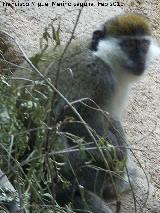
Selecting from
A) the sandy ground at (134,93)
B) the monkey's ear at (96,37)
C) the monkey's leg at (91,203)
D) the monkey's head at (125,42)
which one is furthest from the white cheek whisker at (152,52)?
the monkey's leg at (91,203)

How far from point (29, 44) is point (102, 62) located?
3.60ft

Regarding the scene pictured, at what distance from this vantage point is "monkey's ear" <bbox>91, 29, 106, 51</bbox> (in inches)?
160

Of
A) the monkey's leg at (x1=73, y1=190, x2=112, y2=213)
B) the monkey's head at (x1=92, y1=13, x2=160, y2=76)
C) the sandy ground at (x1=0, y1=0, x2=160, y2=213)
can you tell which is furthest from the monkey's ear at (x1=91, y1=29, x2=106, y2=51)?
the monkey's leg at (x1=73, y1=190, x2=112, y2=213)

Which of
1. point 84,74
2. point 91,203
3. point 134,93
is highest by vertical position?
point 84,74

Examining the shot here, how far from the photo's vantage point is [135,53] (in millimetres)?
4188

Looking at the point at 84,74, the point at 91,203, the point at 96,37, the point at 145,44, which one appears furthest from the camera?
the point at 145,44

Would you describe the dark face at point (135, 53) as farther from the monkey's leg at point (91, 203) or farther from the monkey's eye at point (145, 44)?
the monkey's leg at point (91, 203)

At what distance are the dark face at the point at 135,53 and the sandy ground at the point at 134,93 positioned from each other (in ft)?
1.67

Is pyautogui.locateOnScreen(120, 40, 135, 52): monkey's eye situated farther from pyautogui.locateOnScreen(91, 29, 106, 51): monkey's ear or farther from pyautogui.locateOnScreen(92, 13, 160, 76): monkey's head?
pyautogui.locateOnScreen(91, 29, 106, 51): monkey's ear

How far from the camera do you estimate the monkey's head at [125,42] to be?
13.4 ft

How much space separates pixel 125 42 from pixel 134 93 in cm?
125

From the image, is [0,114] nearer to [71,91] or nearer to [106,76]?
[71,91]

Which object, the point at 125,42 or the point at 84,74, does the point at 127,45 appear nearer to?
the point at 125,42

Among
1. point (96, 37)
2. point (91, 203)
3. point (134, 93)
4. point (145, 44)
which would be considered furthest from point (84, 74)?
point (134, 93)
